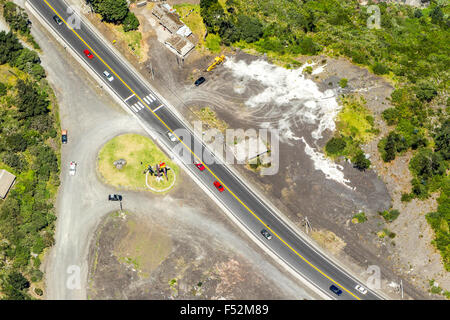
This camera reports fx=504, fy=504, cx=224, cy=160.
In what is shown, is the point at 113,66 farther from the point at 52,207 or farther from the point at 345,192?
the point at 345,192

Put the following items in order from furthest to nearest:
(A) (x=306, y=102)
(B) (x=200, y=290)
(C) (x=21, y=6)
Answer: (C) (x=21, y=6) < (A) (x=306, y=102) < (B) (x=200, y=290)

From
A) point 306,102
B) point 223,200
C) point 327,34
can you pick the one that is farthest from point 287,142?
point 327,34

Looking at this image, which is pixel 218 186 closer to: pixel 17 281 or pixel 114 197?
pixel 114 197

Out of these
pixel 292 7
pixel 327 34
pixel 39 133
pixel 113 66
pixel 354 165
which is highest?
pixel 292 7

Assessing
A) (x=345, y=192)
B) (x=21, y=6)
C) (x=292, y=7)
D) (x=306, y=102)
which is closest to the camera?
(x=345, y=192)

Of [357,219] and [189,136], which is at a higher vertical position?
[189,136]

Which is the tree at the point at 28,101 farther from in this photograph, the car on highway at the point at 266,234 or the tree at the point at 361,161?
the tree at the point at 361,161

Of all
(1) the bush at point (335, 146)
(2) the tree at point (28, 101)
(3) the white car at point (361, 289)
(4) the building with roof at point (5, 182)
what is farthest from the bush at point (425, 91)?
(4) the building with roof at point (5, 182)

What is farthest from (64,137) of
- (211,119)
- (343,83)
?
(343,83)
